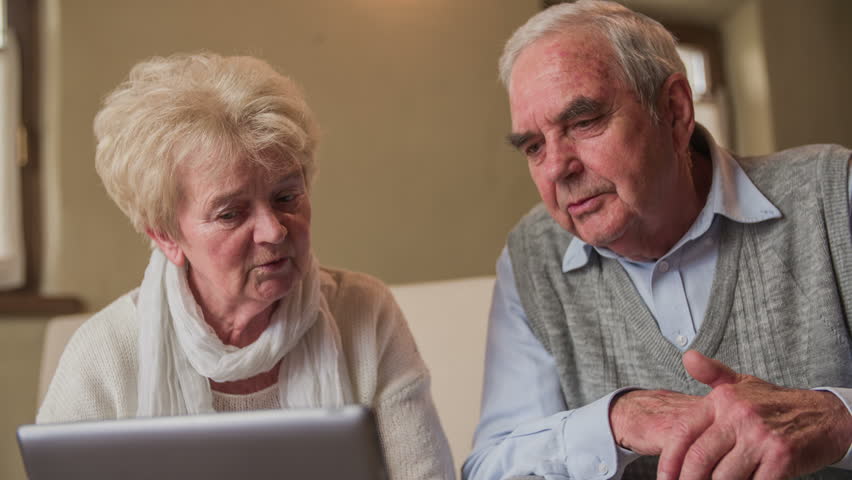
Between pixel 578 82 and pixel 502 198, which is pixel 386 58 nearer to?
pixel 502 198

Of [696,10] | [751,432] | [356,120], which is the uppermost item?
[696,10]

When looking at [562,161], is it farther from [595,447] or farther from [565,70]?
[595,447]

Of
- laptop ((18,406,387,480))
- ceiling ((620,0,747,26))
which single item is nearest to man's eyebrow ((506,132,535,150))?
laptop ((18,406,387,480))

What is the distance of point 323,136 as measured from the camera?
2.51 meters

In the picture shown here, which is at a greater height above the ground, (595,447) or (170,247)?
(170,247)

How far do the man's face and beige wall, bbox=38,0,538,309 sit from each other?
1.57m

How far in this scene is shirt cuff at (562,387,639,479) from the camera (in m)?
1.17

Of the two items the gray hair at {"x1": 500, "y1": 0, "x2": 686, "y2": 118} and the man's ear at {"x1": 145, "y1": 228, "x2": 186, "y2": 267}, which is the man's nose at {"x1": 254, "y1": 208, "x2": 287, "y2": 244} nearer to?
the man's ear at {"x1": 145, "y1": 228, "x2": 186, "y2": 267}

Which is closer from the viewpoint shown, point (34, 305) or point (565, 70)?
point (565, 70)

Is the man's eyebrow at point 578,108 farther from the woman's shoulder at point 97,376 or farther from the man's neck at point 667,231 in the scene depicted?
the woman's shoulder at point 97,376

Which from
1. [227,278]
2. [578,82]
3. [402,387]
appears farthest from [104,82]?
[578,82]

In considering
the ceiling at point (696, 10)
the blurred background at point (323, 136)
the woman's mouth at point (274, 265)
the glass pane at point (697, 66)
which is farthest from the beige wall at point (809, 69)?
the woman's mouth at point (274, 265)

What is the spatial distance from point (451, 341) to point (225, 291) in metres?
0.72

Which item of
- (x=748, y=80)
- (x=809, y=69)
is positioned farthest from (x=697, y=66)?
(x=809, y=69)
